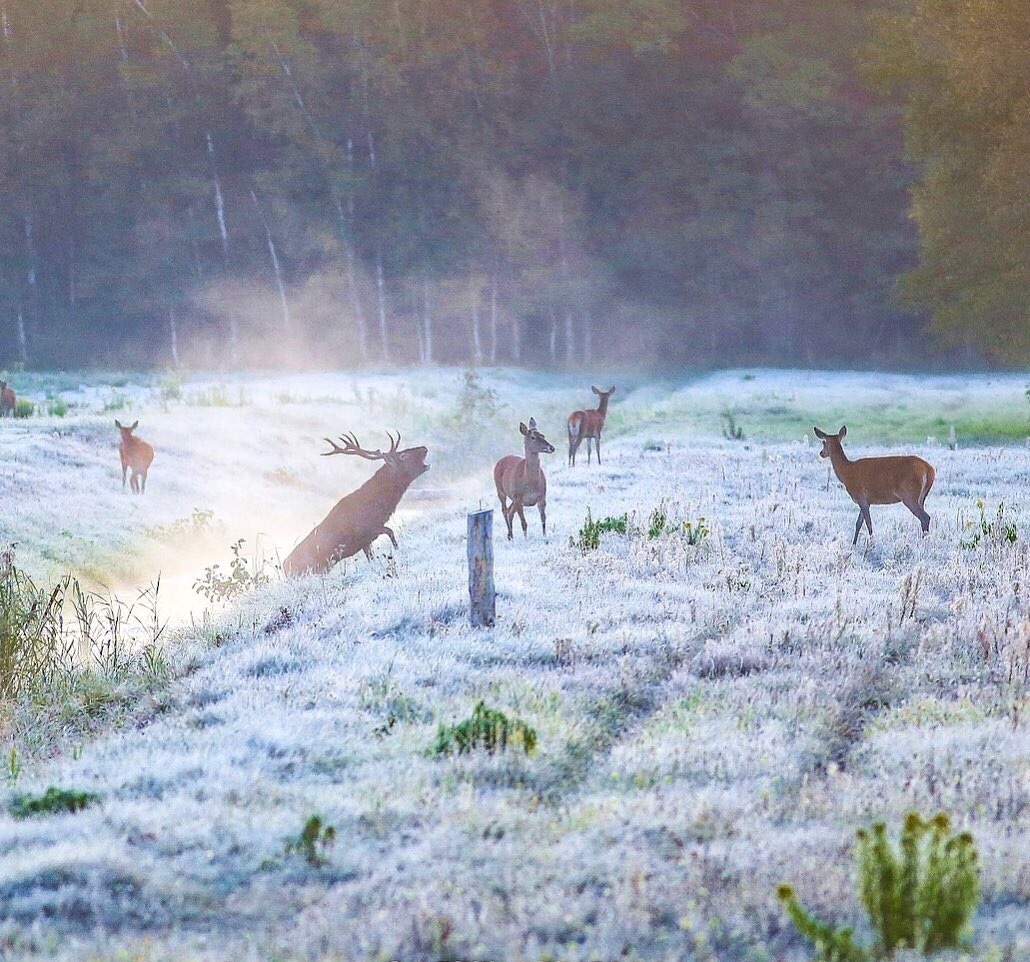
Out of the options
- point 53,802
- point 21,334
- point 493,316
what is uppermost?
point 493,316

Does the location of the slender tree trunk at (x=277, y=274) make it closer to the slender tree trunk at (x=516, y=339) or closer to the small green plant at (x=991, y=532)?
the slender tree trunk at (x=516, y=339)

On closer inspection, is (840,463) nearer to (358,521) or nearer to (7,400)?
(358,521)

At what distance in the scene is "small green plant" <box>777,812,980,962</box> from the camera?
5.36 meters

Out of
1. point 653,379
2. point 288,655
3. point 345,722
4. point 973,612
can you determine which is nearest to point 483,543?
point 288,655

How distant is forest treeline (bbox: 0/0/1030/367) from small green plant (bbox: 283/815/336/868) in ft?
144

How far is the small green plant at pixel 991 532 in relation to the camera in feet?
47.4

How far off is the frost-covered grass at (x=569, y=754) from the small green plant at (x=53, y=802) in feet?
0.35

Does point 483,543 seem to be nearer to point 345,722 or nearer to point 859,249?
point 345,722

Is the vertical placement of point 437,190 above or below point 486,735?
above

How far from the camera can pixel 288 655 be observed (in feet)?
34.7

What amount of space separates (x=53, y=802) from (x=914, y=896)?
4.52 m

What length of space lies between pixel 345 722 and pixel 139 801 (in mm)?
1605

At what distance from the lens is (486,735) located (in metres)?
8.05

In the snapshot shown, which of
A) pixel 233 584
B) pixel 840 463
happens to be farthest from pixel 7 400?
pixel 840 463
